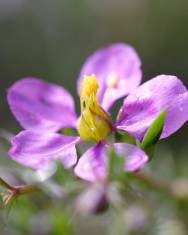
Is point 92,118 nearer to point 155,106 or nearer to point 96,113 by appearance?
point 96,113

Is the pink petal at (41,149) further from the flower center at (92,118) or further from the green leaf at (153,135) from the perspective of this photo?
the green leaf at (153,135)

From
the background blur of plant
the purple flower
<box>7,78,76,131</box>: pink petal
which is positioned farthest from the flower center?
the background blur of plant

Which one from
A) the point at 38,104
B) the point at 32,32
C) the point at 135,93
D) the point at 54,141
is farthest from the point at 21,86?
the point at 32,32

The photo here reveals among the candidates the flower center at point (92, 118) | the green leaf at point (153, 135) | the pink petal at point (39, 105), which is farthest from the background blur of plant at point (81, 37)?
the green leaf at point (153, 135)

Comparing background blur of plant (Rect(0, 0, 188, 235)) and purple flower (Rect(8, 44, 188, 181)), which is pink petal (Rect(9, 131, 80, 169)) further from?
background blur of plant (Rect(0, 0, 188, 235))

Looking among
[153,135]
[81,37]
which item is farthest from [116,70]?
[81,37]

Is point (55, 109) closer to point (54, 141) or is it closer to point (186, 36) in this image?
point (54, 141)

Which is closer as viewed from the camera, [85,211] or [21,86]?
[85,211]
